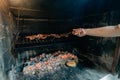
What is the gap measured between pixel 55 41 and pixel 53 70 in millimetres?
490

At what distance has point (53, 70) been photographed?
183 cm

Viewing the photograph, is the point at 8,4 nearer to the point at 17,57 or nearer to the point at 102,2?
the point at 17,57

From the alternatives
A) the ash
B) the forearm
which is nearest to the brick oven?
the ash

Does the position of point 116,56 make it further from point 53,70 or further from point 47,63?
point 47,63

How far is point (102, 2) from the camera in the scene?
6.11ft

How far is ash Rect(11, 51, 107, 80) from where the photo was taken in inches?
64.6

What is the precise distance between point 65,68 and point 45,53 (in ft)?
1.52

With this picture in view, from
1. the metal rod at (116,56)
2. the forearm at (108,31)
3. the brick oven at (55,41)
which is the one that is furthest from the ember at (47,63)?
the forearm at (108,31)

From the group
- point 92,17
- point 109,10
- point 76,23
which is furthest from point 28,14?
point 109,10

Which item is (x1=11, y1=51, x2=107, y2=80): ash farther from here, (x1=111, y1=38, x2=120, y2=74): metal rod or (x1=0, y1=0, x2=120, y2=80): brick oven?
(x1=111, y1=38, x2=120, y2=74): metal rod

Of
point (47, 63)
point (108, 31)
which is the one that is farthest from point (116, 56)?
point (47, 63)

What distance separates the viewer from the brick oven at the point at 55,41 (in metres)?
1.64

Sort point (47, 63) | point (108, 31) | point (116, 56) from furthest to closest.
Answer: point (47, 63) → point (116, 56) → point (108, 31)

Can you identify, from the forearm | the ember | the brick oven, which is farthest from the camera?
the ember
